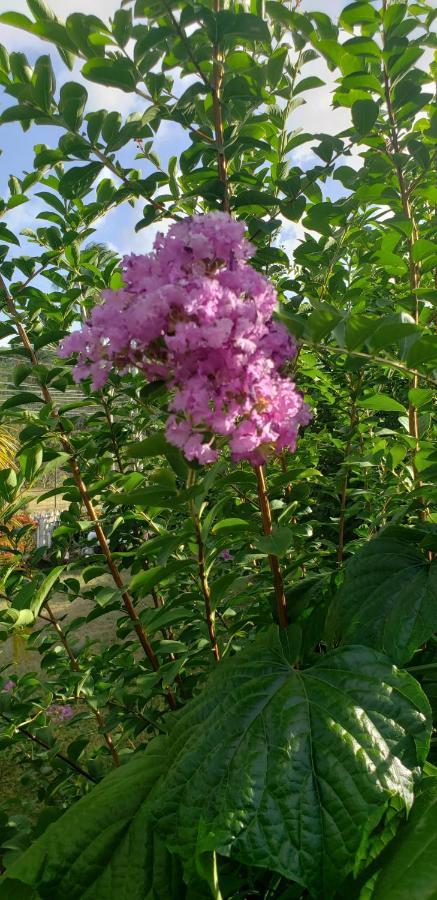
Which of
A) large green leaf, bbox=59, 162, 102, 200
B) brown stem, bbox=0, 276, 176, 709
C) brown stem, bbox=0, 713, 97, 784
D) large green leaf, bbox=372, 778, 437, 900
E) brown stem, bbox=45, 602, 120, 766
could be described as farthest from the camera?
brown stem, bbox=45, 602, 120, 766

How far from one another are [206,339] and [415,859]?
0.75 m

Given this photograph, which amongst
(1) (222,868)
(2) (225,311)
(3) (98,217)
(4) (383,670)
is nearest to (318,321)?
(2) (225,311)

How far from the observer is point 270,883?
0.94 m

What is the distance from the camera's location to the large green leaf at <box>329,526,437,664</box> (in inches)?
40.7

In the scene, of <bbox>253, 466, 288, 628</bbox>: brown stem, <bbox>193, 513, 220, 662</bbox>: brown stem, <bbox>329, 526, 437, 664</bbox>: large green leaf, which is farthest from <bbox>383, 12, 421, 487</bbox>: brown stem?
<bbox>193, 513, 220, 662</bbox>: brown stem

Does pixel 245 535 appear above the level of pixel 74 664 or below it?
above

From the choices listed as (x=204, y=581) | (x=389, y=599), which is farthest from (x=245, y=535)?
(x=389, y=599)

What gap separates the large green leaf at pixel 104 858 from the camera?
2.93ft

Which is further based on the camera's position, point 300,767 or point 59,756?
point 59,756

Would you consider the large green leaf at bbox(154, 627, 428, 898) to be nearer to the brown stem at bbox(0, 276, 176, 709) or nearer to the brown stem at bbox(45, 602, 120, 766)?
the brown stem at bbox(0, 276, 176, 709)

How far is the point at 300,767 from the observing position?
81cm

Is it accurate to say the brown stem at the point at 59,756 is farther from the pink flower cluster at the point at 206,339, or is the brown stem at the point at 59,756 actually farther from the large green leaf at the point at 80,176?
the large green leaf at the point at 80,176

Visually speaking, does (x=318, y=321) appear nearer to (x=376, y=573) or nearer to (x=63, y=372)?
(x=376, y=573)

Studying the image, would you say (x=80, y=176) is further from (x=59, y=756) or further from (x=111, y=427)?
(x=59, y=756)
